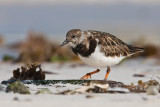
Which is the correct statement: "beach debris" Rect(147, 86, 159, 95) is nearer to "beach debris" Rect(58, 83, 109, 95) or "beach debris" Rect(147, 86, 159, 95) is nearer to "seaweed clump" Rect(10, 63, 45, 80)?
"beach debris" Rect(58, 83, 109, 95)

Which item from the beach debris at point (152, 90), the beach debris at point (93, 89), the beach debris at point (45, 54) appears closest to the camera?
the beach debris at point (152, 90)

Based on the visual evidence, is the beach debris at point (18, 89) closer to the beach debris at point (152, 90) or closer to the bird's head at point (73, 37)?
the bird's head at point (73, 37)

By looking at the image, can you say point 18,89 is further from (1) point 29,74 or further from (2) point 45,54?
(2) point 45,54

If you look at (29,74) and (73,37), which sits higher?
(73,37)

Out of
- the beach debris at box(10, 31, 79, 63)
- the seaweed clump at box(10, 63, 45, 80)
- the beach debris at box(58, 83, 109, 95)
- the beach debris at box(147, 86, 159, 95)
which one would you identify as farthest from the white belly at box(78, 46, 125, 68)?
the beach debris at box(10, 31, 79, 63)

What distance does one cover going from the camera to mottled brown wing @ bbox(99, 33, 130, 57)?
6695 millimetres

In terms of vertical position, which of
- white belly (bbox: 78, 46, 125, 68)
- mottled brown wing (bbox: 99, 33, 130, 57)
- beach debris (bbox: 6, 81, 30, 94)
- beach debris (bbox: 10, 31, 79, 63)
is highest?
beach debris (bbox: 10, 31, 79, 63)

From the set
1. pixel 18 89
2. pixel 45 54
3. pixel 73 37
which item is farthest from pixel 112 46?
pixel 45 54

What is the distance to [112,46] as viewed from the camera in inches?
275

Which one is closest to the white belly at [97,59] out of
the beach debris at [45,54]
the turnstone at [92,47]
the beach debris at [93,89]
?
the turnstone at [92,47]

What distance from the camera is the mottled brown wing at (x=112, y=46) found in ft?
22.0

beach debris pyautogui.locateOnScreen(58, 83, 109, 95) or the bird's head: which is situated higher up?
the bird's head

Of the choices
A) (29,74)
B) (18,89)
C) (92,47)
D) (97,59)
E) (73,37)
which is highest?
(73,37)

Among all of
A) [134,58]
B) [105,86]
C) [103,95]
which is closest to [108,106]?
[103,95]
